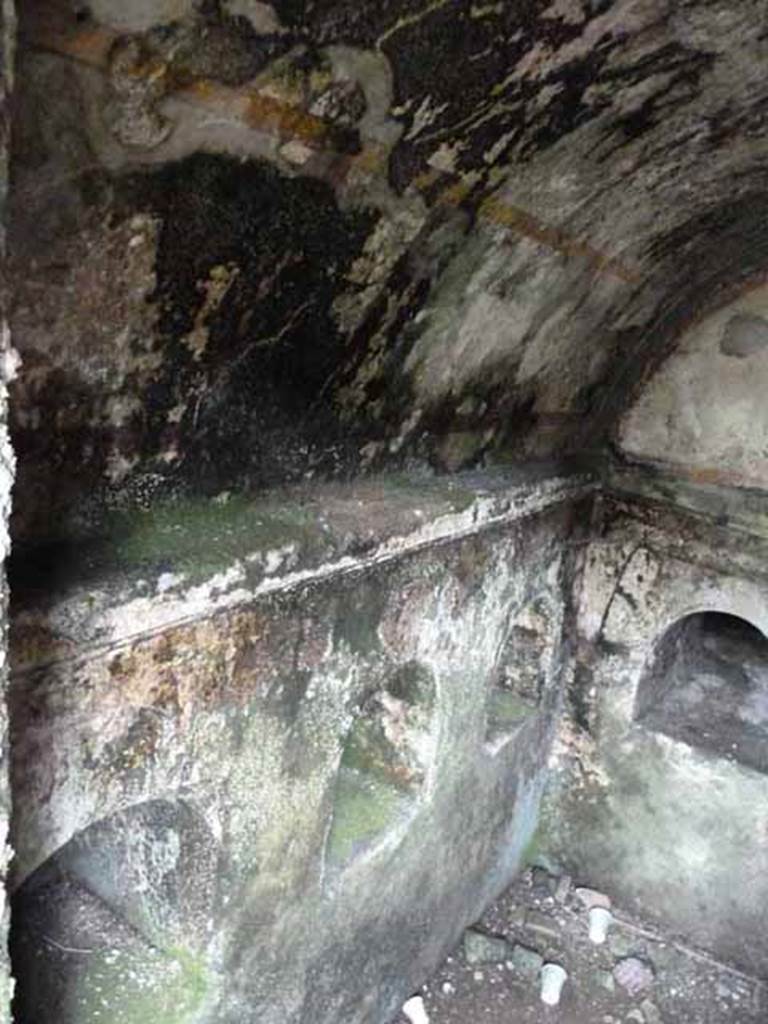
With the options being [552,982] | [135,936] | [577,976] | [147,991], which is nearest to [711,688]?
[577,976]

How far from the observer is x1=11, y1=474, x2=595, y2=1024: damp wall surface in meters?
2.27

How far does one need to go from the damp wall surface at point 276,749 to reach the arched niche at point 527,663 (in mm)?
35

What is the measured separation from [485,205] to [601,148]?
16.4 inches

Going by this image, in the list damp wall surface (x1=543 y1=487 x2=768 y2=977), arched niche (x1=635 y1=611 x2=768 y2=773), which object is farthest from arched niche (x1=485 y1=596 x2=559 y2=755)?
arched niche (x1=635 y1=611 x2=768 y2=773)

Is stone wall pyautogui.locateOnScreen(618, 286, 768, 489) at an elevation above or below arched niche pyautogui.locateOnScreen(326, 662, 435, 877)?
above

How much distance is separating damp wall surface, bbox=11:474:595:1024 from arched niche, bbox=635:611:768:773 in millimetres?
857

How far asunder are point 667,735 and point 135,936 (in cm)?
308

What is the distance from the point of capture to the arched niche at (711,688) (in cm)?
524

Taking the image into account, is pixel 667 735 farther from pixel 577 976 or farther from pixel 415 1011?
pixel 415 1011

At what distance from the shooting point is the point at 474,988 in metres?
4.80

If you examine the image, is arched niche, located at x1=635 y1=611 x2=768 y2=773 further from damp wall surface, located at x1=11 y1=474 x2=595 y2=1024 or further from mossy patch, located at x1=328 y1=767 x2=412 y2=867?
mossy patch, located at x1=328 y1=767 x2=412 y2=867

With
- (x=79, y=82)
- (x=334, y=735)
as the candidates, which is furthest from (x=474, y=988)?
(x=79, y=82)

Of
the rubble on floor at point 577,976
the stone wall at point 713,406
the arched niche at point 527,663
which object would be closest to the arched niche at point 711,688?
the arched niche at point 527,663

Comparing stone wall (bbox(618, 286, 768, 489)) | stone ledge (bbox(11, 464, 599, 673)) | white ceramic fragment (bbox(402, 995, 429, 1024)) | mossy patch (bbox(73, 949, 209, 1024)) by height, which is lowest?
white ceramic fragment (bbox(402, 995, 429, 1024))
